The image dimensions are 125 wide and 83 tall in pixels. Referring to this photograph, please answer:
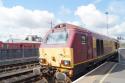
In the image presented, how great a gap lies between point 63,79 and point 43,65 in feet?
6.30

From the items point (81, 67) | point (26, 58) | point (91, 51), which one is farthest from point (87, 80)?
point (26, 58)

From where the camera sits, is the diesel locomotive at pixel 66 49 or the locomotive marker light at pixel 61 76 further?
the diesel locomotive at pixel 66 49

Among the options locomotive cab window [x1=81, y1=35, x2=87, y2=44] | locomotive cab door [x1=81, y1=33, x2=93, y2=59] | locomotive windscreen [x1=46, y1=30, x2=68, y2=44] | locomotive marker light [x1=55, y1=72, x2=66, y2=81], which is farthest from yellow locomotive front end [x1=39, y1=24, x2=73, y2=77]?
locomotive cab door [x1=81, y1=33, x2=93, y2=59]

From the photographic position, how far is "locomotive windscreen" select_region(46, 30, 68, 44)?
481 inches

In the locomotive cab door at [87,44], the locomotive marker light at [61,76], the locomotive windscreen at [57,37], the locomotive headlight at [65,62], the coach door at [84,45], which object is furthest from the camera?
the locomotive cab door at [87,44]

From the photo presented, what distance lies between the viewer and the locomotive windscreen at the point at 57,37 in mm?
12227

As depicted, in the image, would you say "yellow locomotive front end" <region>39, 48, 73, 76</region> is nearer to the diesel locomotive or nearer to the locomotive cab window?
the diesel locomotive

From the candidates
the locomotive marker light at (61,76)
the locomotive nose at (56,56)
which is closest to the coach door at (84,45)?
the locomotive nose at (56,56)

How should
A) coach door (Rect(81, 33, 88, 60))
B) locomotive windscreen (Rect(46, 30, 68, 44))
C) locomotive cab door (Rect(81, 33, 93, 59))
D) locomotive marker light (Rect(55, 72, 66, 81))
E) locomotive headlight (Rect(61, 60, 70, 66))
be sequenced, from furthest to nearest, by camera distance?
1. locomotive cab door (Rect(81, 33, 93, 59))
2. coach door (Rect(81, 33, 88, 60))
3. locomotive windscreen (Rect(46, 30, 68, 44))
4. locomotive headlight (Rect(61, 60, 70, 66))
5. locomotive marker light (Rect(55, 72, 66, 81))

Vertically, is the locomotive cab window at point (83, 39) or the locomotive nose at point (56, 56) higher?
the locomotive cab window at point (83, 39)

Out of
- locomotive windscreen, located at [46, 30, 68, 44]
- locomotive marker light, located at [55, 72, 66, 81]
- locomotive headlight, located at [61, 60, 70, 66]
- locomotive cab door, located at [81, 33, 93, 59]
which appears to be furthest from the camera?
locomotive cab door, located at [81, 33, 93, 59]

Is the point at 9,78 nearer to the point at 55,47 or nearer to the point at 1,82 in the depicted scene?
the point at 1,82

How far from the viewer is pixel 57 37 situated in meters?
12.7

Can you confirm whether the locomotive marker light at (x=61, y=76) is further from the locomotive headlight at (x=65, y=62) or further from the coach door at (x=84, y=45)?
the coach door at (x=84, y=45)
